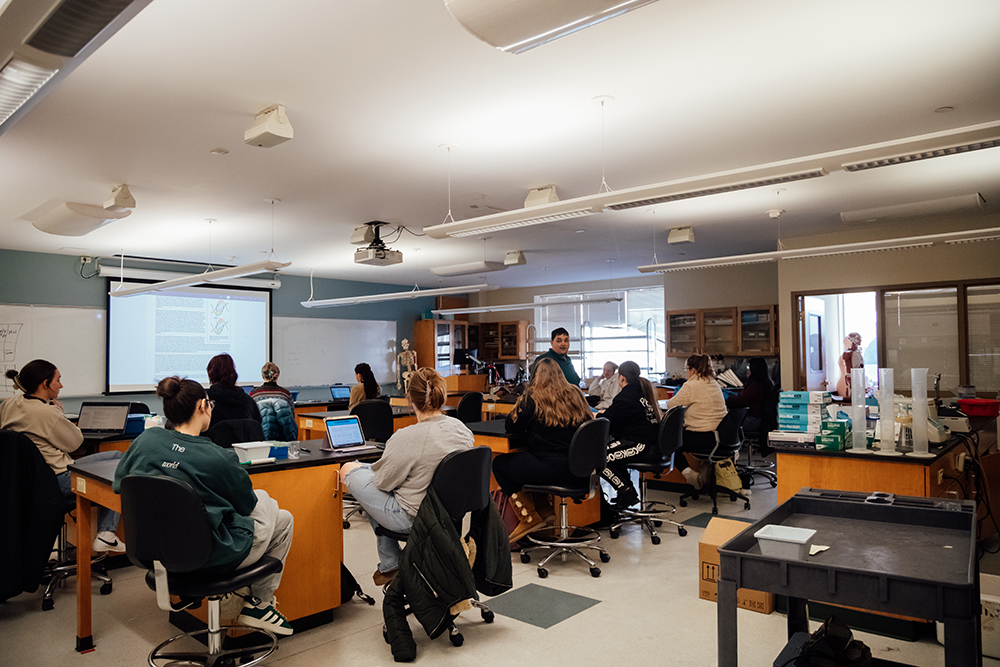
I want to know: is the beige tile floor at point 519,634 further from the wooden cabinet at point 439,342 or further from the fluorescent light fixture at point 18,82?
the wooden cabinet at point 439,342

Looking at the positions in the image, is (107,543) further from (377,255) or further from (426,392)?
(377,255)

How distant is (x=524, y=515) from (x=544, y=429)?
2.32ft

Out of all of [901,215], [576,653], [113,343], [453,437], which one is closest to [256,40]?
[453,437]

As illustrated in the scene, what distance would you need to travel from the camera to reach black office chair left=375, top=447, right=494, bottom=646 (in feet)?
9.29

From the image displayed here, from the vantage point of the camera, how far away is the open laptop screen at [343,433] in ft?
11.3

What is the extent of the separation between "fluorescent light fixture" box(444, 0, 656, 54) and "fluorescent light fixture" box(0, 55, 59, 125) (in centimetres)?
114

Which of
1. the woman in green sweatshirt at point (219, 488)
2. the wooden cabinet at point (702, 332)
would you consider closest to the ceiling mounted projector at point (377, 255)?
the woman in green sweatshirt at point (219, 488)

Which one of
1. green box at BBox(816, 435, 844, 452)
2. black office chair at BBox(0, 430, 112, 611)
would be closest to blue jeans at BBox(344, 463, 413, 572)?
black office chair at BBox(0, 430, 112, 611)

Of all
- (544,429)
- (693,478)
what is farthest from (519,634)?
(693,478)

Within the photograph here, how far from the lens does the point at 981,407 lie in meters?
4.95

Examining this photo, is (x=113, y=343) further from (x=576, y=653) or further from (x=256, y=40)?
(x=576, y=653)

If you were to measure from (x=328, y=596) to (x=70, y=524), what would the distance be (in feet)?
6.21

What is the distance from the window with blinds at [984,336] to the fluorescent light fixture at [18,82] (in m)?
7.71

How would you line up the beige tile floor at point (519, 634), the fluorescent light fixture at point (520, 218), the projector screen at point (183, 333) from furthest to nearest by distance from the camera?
1. the projector screen at point (183, 333)
2. the fluorescent light fixture at point (520, 218)
3. the beige tile floor at point (519, 634)
